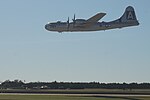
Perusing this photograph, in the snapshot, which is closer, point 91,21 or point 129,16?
point 91,21

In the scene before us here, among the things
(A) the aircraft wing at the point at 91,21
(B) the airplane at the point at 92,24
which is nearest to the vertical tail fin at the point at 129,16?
(B) the airplane at the point at 92,24

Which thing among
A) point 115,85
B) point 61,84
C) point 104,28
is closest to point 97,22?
point 104,28

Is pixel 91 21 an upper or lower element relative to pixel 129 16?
lower

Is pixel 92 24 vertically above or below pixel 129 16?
below

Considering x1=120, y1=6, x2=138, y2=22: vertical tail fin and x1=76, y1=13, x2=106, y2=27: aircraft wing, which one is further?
x1=120, y1=6, x2=138, y2=22: vertical tail fin

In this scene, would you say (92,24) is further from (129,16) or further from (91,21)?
(129,16)

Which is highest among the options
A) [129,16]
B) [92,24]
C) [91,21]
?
[129,16]

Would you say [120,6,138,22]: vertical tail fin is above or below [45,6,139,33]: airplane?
above

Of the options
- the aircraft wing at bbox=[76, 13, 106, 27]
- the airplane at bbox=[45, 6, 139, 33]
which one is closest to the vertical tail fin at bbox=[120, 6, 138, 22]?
the airplane at bbox=[45, 6, 139, 33]

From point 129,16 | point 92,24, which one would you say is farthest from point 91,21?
point 129,16

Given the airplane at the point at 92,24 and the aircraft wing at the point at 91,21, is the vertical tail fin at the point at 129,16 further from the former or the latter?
the aircraft wing at the point at 91,21

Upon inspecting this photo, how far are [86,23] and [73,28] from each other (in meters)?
3.08

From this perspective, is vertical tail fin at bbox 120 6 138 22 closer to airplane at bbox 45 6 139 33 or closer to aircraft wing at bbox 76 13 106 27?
airplane at bbox 45 6 139 33

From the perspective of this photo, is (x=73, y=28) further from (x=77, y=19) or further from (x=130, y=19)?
(x=130, y=19)
